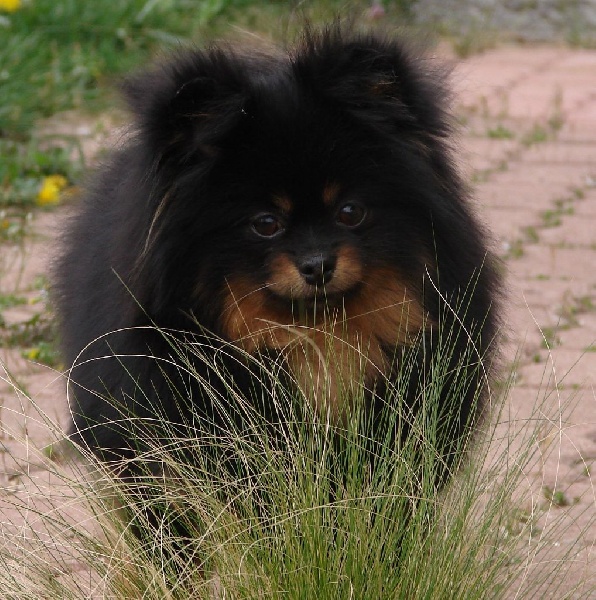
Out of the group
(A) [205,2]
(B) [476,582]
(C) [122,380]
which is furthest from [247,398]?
(A) [205,2]

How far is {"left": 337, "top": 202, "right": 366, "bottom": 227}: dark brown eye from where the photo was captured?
259 centimetres

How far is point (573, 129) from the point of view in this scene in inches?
289

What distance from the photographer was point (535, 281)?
199 inches

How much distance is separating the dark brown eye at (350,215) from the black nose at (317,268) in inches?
5.0

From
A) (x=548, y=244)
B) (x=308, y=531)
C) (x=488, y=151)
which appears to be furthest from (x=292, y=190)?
(x=488, y=151)

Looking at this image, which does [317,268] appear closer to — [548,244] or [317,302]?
A: [317,302]

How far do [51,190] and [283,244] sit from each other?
3.28 metres

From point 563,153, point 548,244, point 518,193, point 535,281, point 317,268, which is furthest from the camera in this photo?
point 563,153

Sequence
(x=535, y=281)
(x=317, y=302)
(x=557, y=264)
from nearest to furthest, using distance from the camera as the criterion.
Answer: (x=317, y=302)
(x=535, y=281)
(x=557, y=264)

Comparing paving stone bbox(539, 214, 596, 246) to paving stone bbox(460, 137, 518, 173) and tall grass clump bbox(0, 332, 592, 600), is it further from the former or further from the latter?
tall grass clump bbox(0, 332, 592, 600)

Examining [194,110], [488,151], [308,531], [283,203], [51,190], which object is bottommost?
[488,151]

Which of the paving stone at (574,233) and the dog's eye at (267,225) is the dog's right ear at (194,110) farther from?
the paving stone at (574,233)

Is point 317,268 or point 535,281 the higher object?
point 317,268

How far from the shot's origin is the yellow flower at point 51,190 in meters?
5.55
